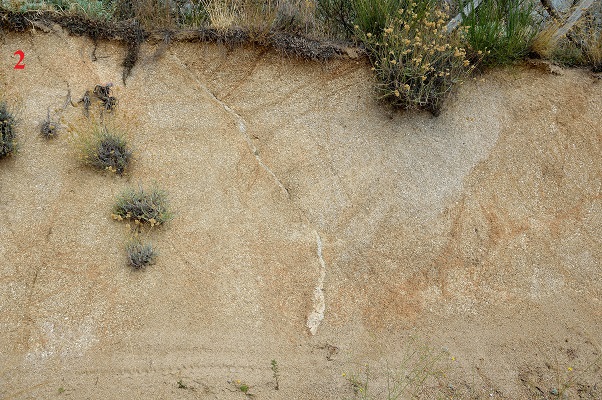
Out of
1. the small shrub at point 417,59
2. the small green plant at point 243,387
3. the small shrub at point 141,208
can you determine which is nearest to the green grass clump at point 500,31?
the small shrub at point 417,59

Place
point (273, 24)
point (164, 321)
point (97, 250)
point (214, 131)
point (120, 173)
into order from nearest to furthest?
point (164, 321) → point (97, 250) → point (120, 173) → point (214, 131) → point (273, 24)

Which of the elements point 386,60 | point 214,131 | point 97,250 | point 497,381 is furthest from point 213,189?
point 497,381

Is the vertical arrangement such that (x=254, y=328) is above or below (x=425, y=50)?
below

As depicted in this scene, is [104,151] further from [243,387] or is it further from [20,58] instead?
[243,387]

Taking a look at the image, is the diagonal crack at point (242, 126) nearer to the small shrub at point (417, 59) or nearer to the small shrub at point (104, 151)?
Answer: the small shrub at point (104, 151)

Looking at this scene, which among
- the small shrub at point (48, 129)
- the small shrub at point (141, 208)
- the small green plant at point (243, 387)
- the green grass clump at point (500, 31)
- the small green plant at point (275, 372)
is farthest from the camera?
the green grass clump at point (500, 31)

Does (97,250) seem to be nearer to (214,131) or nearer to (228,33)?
(214,131)
